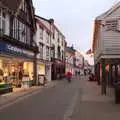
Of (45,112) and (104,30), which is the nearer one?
(45,112)

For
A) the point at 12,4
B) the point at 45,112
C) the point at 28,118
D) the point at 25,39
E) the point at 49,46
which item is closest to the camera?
the point at 28,118

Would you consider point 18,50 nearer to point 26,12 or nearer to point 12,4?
point 26,12

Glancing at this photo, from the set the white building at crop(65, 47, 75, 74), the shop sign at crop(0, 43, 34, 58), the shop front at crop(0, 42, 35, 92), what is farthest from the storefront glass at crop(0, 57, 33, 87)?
the white building at crop(65, 47, 75, 74)

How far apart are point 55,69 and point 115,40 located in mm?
36424

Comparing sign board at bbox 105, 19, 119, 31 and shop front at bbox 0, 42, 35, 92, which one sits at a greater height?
sign board at bbox 105, 19, 119, 31

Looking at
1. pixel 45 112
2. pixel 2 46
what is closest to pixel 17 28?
pixel 2 46

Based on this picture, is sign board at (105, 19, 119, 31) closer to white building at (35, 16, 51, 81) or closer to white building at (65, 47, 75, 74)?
white building at (35, 16, 51, 81)

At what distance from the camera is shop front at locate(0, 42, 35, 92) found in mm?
29931

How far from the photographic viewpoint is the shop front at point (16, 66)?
2993 centimetres

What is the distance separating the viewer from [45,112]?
17281mm

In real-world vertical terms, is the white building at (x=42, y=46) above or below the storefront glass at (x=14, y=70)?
above

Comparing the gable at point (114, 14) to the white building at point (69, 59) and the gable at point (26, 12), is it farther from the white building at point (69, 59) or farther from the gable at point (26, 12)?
the white building at point (69, 59)

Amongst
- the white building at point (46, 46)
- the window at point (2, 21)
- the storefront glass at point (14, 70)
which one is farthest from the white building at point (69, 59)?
the window at point (2, 21)

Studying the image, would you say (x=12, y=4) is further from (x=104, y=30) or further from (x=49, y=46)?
(x=49, y=46)
